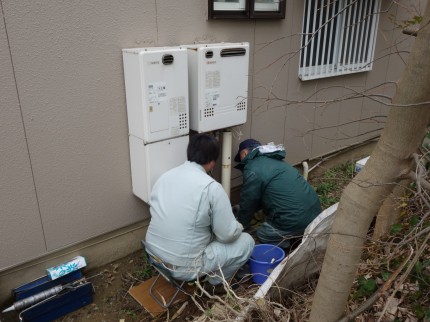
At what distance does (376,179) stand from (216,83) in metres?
2.40

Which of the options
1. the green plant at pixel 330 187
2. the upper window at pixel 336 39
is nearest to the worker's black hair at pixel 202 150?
the green plant at pixel 330 187

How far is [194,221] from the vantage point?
3.21 meters

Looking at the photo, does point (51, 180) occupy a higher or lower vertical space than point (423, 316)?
higher

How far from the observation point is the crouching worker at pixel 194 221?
321 centimetres

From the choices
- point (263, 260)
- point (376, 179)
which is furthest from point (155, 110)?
point (376, 179)

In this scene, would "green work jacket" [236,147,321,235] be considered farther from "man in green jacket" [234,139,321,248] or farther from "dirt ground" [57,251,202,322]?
"dirt ground" [57,251,202,322]

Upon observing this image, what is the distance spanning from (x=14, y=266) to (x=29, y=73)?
172 centimetres

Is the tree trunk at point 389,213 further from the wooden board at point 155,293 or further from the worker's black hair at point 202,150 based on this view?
the wooden board at point 155,293

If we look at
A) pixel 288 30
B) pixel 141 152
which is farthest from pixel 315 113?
pixel 141 152

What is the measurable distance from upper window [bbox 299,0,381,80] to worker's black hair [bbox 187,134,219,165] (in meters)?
2.38

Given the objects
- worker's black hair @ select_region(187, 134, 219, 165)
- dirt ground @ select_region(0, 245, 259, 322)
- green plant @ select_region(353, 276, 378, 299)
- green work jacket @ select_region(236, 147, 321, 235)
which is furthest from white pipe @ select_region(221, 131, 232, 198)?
green plant @ select_region(353, 276, 378, 299)

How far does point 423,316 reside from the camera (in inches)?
104

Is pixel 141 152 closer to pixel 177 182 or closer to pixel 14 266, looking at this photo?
pixel 177 182

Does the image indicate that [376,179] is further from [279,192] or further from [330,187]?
[330,187]
